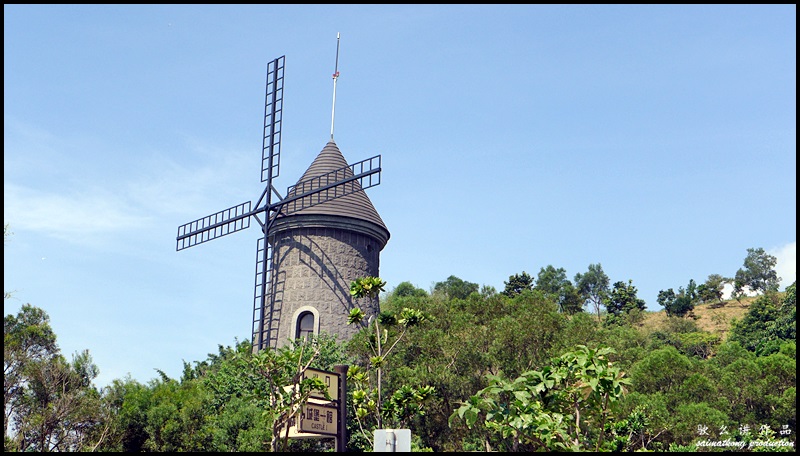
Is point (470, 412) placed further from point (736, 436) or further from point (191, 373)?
point (191, 373)

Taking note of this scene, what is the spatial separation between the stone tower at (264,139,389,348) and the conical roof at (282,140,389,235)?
48 millimetres

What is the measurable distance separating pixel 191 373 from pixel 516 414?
101 feet

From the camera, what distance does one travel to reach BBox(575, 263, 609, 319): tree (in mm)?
88125

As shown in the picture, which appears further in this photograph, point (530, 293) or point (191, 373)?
Result: point (191, 373)

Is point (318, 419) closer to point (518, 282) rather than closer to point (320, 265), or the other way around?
point (320, 265)

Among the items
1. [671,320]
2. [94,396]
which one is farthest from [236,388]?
[671,320]

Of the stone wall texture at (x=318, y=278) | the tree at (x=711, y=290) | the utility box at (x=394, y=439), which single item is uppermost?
the tree at (x=711, y=290)

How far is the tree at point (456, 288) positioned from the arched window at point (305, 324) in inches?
1339

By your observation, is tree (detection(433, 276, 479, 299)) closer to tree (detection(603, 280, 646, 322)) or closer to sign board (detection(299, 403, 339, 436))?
tree (detection(603, 280, 646, 322))

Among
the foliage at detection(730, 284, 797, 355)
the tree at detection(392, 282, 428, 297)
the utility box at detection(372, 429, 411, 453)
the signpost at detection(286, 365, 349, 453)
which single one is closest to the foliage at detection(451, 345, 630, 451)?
the utility box at detection(372, 429, 411, 453)

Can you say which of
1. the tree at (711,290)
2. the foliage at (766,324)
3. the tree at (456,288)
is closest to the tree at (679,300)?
the tree at (711,290)

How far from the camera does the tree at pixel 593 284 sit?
289 ft

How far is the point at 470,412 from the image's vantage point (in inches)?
462

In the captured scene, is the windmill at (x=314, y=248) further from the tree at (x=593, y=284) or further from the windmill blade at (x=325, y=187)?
the tree at (x=593, y=284)
